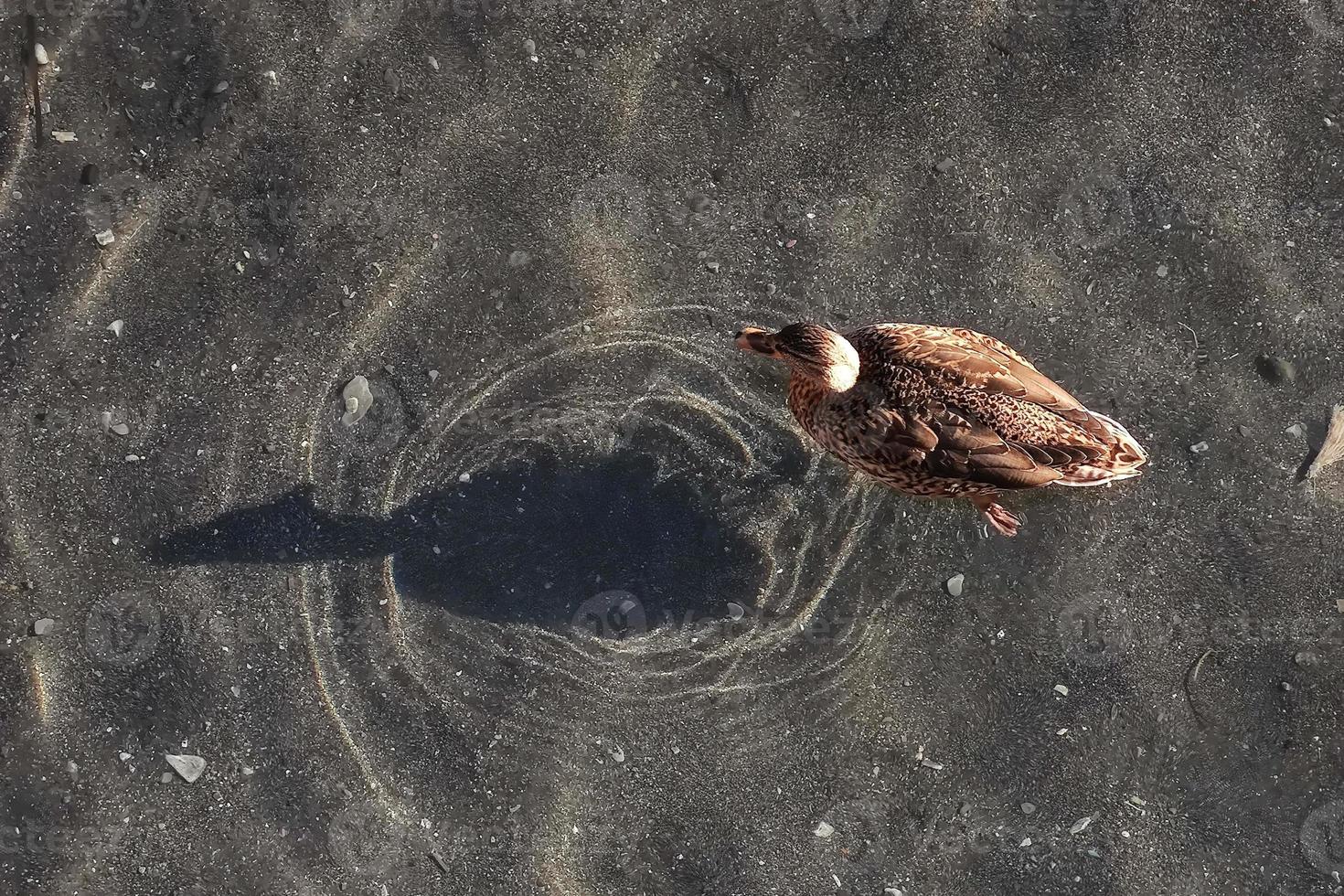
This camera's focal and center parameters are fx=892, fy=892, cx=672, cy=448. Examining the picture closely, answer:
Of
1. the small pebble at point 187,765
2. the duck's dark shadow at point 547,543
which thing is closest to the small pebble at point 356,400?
the duck's dark shadow at point 547,543

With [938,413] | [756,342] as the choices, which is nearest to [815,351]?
[756,342]

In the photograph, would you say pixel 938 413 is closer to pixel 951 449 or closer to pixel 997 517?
pixel 951 449

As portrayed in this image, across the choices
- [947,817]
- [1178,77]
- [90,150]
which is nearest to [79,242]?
[90,150]

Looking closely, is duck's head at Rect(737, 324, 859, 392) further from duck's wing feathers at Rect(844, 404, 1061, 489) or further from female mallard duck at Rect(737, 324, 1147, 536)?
duck's wing feathers at Rect(844, 404, 1061, 489)

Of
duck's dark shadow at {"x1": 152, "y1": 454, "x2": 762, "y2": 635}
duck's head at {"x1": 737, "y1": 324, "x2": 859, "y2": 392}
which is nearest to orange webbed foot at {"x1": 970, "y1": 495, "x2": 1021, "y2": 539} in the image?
duck's head at {"x1": 737, "y1": 324, "x2": 859, "y2": 392}

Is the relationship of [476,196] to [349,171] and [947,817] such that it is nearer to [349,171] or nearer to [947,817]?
[349,171]
